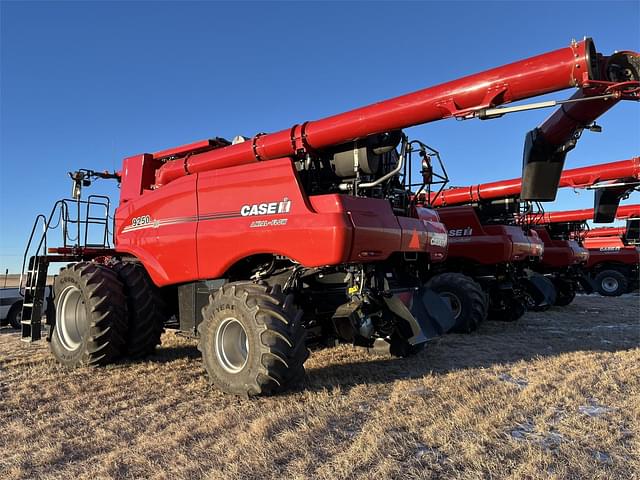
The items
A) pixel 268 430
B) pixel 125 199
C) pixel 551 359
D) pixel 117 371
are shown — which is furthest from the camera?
pixel 125 199

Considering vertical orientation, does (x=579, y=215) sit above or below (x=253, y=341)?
above

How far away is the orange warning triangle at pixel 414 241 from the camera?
219 inches

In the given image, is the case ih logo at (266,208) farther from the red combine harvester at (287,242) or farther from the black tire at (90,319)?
the black tire at (90,319)

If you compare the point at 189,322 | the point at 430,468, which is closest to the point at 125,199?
the point at 189,322

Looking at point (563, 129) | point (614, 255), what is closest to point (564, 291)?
point (614, 255)

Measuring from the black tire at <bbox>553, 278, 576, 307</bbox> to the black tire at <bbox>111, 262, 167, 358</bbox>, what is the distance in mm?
11753

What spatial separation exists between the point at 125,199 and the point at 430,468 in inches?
232

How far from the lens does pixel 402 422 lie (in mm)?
3922

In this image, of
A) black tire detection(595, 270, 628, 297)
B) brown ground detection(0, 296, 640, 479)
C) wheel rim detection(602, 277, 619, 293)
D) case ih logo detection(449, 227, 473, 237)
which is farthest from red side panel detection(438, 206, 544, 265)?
wheel rim detection(602, 277, 619, 293)

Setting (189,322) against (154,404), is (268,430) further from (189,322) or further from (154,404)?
(189,322)

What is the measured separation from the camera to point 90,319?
6004 millimetres

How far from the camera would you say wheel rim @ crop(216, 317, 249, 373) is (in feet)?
16.4

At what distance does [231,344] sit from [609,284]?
18.7m

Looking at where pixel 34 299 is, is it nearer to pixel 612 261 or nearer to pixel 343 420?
pixel 343 420
